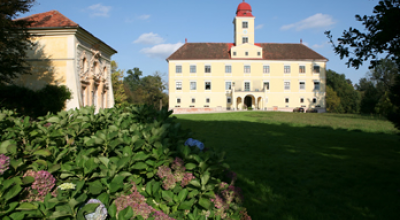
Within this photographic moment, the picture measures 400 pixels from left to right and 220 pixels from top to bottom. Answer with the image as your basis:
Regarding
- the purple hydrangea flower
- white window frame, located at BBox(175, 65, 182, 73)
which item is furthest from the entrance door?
the purple hydrangea flower

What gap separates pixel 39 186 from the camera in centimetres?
169

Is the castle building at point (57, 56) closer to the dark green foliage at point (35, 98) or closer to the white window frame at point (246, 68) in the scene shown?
the dark green foliage at point (35, 98)

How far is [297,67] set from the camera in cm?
5503

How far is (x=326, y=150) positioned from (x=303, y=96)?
168 ft

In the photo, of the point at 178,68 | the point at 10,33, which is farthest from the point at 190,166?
the point at 178,68

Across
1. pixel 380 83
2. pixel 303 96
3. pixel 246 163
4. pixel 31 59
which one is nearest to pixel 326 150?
pixel 246 163

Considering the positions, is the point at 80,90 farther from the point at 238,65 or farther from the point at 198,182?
the point at 238,65

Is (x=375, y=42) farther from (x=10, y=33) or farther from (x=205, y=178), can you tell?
(x=10, y=33)

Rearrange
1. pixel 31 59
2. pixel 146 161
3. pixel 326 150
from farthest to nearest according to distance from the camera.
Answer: pixel 31 59
pixel 326 150
pixel 146 161

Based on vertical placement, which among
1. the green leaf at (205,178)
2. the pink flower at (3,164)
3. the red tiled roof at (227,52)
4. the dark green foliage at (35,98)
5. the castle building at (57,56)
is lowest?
the green leaf at (205,178)

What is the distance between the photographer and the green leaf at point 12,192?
4.92ft

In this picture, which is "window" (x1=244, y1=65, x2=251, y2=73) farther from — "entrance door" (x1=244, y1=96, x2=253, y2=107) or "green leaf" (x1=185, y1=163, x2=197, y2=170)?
"green leaf" (x1=185, y1=163, x2=197, y2=170)

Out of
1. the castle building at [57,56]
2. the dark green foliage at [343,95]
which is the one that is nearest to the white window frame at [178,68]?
the castle building at [57,56]

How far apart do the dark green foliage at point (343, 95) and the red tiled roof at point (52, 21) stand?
71.2m
